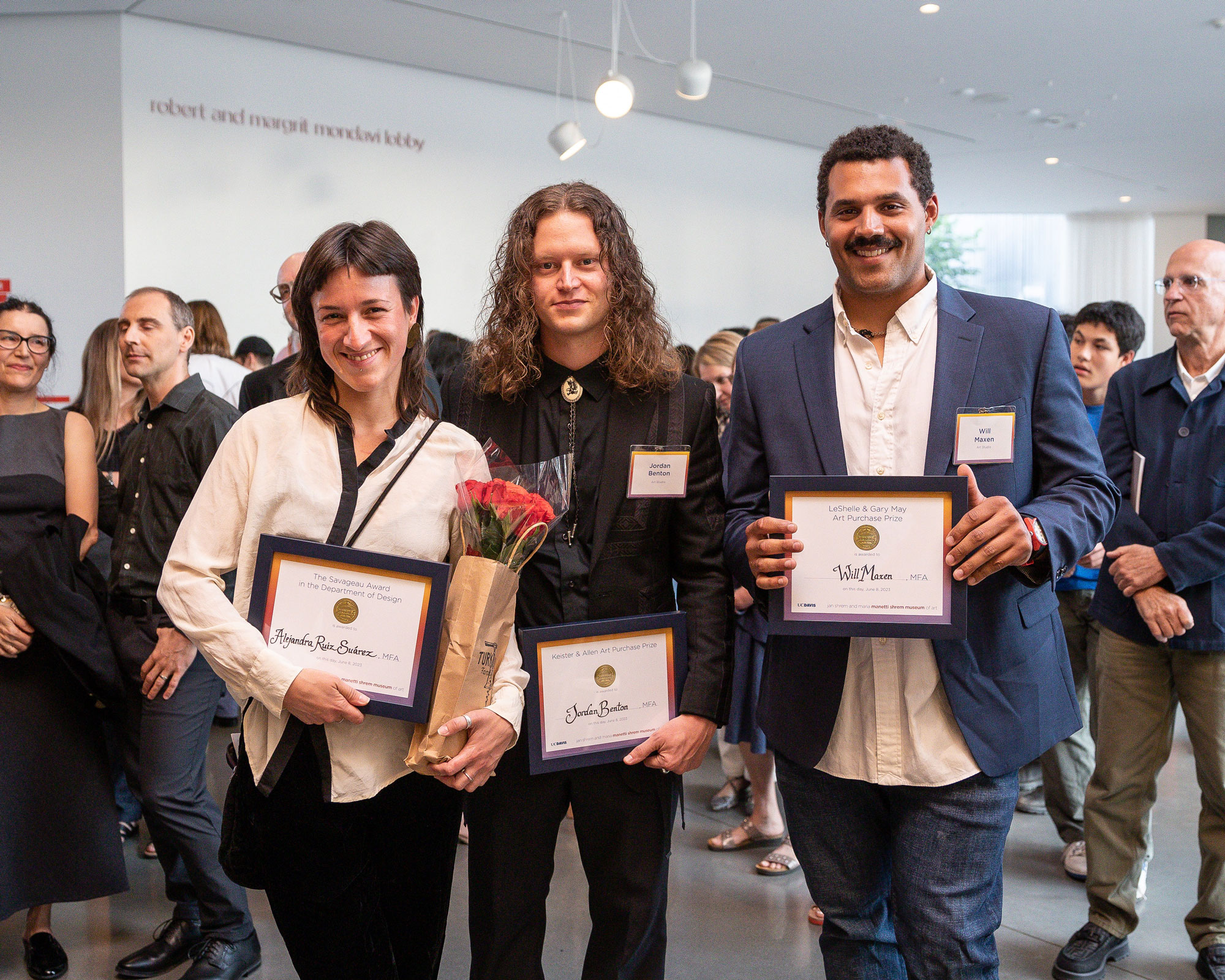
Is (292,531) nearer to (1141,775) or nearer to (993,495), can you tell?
(993,495)

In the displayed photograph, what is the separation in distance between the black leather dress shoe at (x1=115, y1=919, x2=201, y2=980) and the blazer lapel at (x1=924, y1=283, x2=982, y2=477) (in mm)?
2491

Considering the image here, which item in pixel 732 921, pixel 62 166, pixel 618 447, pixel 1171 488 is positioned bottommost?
pixel 732 921

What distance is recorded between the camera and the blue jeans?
1805 millimetres

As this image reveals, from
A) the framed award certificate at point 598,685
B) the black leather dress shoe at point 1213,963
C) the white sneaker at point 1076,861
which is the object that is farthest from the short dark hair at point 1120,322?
the framed award certificate at point 598,685

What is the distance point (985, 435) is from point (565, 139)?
21.3 ft

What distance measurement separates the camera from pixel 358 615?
1.66 metres

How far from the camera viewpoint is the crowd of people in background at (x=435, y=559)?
1.79 meters

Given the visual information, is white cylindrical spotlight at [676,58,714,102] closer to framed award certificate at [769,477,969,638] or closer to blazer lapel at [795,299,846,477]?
blazer lapel at [795,299,846,477]

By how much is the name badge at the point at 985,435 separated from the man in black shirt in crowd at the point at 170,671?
203 cm

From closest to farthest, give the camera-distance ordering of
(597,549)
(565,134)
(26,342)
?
(597,549), (26,342), (565,134)

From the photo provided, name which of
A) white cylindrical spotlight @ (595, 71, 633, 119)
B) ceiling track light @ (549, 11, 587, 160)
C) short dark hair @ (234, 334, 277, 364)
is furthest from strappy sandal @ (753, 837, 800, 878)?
ceiling track light @ (549, 11, 587, 160)

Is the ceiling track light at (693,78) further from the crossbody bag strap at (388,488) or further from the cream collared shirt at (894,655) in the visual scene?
the crossbody bag strap at (388,488)

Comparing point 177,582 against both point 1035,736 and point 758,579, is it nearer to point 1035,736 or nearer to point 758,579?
point 758,579

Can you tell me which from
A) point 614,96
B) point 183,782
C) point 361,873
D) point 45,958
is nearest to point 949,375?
point 361,873
